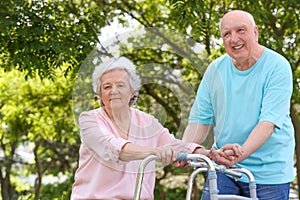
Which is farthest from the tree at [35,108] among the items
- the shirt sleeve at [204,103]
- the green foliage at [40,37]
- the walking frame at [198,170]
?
the walking frame at [198,170]

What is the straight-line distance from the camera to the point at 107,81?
2.82 meters

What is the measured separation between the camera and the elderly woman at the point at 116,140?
2809 mm

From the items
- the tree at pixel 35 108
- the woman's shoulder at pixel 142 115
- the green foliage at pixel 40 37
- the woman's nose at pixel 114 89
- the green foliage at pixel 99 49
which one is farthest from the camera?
the tree at pixel 35 108

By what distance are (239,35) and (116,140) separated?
73 centimetres

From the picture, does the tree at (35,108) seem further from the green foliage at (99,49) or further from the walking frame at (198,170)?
the walking frame at (198,170)

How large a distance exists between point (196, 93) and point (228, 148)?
299mm

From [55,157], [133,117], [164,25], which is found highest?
[164,25]

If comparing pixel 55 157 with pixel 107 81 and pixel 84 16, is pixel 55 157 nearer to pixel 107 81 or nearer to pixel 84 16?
pixel 84 16

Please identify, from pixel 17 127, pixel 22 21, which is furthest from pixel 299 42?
pixel 17 127

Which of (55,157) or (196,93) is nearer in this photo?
(196,93)


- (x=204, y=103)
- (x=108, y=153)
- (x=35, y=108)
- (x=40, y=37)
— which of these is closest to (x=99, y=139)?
(x=108, y=153)

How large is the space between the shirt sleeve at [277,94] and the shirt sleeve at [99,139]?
2.14 ft

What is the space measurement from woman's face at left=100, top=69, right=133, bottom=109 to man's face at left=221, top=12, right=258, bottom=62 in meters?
0.54

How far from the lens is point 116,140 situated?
2.81 meters
